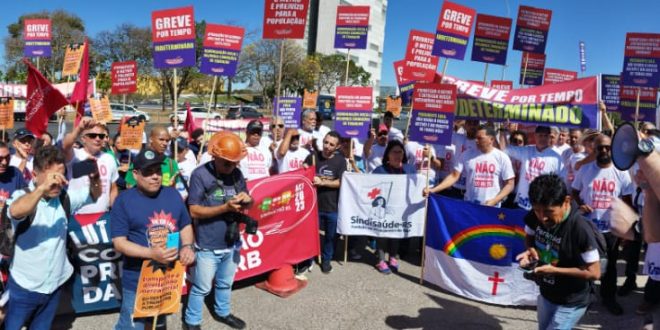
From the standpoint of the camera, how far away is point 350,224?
19.5ft

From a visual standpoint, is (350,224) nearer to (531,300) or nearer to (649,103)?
(531,300)

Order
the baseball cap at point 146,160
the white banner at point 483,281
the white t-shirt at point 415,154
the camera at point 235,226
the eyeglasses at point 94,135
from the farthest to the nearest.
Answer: the white t-shirt at point 415,154
the white banner at point 483,281
the eyeglasses at point 94,135
the camera at point 235,226
the baseball cap at point 146,160

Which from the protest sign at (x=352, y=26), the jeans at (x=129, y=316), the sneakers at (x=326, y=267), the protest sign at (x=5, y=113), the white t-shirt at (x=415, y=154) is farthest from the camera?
the protest sign at (x=352, y=26)

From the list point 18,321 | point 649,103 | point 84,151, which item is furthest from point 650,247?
point 649,103

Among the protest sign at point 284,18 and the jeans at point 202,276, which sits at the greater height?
the protest sign at point 284,18

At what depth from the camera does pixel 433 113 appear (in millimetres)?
5516

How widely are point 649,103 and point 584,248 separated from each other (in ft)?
29.0

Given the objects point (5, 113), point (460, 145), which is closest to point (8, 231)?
point (5, 113)

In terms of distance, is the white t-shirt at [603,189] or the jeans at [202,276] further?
the white t-shirt at [603,189]

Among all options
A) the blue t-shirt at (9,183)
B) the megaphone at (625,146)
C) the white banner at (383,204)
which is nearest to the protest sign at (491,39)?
the white banner at (383,204)

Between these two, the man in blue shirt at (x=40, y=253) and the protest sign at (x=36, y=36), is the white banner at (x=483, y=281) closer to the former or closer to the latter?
the man in blue shirt at (x=40, y=253)

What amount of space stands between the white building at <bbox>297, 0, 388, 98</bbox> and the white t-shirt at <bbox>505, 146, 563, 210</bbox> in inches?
2746

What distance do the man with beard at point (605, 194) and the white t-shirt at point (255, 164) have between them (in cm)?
399

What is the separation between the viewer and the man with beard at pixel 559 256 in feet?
9.17
